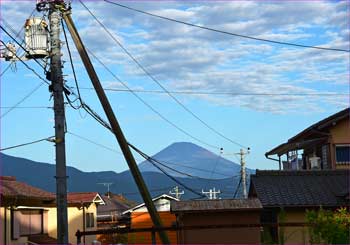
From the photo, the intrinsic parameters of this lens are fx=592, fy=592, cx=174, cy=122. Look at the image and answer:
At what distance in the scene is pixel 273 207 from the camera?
23.9 metres

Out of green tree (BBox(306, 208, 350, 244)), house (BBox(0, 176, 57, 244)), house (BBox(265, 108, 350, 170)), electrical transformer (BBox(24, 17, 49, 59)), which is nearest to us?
green tree (BBox(306, 208, 350, 244))

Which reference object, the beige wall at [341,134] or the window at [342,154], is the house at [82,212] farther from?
the beige wall at [341,134]

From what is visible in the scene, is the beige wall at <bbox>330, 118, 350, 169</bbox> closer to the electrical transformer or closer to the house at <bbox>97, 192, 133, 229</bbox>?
the electrical transformer

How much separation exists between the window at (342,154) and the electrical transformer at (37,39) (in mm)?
18352

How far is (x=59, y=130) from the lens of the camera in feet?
46.4

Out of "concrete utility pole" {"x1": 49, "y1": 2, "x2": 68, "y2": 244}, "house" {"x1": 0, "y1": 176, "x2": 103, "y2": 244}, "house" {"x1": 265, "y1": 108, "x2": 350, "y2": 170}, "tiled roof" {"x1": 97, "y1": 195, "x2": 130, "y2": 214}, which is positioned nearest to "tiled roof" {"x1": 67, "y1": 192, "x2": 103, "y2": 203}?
"house" {"x1": 0, "y1": 176, "x2": 103, "y2": 244}

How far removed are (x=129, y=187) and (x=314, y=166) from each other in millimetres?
129317

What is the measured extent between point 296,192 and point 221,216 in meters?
3.89

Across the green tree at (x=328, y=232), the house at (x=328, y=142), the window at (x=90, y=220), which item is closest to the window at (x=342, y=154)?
the house at (x=328, y=142)

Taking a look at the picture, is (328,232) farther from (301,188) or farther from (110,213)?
(110,213)

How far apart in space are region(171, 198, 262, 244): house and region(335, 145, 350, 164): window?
8142mm

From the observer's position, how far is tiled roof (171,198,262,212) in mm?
22375

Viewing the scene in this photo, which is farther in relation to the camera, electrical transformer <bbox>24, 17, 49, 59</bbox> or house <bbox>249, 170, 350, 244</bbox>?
house <bbox>249, 170, 350, 244</bbox>

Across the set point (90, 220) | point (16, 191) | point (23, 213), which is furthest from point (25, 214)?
point (90, 220)
